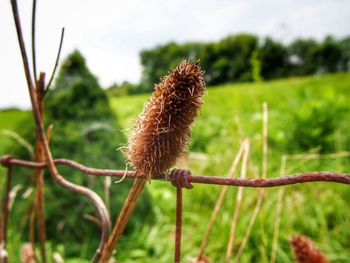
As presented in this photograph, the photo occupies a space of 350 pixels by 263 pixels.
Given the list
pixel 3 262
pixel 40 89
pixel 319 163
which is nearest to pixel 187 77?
pixel 40 89

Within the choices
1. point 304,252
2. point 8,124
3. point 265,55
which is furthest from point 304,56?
point 304,252

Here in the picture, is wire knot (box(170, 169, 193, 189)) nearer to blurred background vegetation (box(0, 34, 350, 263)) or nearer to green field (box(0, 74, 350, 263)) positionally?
blurred background vegetation (box(0, 34, 350, 263))

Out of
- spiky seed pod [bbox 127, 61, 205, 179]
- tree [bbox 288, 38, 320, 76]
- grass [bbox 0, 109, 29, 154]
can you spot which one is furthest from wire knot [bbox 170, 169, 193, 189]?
tree [bbox 288, 38, 320, 76]

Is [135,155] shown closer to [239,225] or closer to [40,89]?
[40,89]

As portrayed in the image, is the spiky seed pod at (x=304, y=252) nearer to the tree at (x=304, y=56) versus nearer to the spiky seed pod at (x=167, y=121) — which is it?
the spiky seed pod at (x=167, y=121)

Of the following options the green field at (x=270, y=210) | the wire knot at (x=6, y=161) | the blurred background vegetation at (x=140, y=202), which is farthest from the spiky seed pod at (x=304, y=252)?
the green field at (x=270, y=210)

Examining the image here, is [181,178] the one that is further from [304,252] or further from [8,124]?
[8,124]

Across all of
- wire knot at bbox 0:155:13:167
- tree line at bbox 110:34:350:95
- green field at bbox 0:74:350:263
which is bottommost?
green field at bbox 0:74:350:263
